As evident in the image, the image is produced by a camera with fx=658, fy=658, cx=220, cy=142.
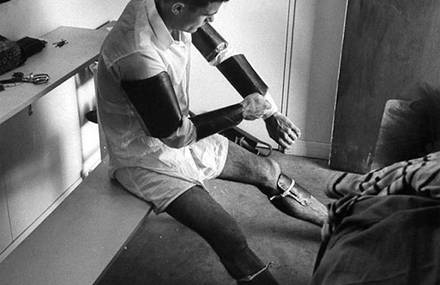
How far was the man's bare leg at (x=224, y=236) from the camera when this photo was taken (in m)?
2.10

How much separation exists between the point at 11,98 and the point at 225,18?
1334 mm

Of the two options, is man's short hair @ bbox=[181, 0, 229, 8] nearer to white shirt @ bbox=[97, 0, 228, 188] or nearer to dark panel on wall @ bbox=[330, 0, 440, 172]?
A: white shirt @ bbox=[97, 0, 228, 188]

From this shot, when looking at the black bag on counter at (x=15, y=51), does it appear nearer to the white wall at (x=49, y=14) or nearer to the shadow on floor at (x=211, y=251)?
the white wall at (x=49, y=14)

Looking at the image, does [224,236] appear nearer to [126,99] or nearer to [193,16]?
[126,99]

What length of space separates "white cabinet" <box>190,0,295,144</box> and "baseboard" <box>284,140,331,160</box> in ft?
0.67

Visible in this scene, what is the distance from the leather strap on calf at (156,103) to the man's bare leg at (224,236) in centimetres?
27

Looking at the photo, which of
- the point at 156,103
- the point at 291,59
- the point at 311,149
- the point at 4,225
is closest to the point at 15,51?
the point at 156,103

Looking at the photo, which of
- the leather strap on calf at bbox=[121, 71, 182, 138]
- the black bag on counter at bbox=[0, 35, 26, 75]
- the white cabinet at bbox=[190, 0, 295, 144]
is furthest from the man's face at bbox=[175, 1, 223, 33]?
the white cabinet at bbox=[190, 0, 295, 144]

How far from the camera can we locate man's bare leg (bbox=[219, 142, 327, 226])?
2.40 m

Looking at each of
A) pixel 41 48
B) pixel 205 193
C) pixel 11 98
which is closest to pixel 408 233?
pixel 205 193

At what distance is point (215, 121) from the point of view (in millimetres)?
2156

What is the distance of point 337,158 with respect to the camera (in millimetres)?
3191

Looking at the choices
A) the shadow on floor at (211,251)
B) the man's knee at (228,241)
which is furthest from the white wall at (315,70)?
the man's knee at (228,241)

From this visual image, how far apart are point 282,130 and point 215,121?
283mm
